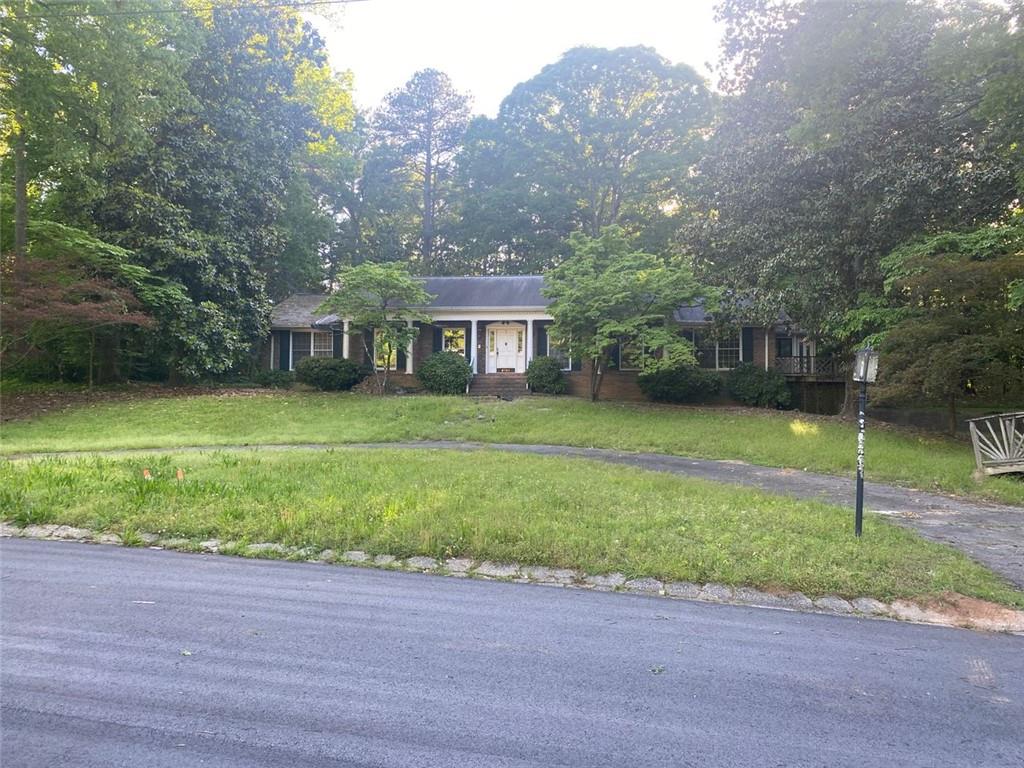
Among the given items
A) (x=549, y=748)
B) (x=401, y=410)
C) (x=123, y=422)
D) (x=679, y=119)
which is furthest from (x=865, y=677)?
(x=679, y=119)

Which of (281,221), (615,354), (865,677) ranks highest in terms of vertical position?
(281,221)

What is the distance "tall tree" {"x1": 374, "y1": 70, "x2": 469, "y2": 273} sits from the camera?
41219mm

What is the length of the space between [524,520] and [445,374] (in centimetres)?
1593

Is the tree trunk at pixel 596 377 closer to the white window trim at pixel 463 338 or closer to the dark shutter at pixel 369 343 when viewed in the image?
the white window trim at pixel 463 338

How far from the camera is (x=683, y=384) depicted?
68.0 ft

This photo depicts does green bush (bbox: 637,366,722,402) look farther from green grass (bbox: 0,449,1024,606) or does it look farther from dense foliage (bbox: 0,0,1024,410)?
green grass (bbox: 0,449,1024,606)

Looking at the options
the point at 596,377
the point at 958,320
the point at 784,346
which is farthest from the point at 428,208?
the point at 958,320

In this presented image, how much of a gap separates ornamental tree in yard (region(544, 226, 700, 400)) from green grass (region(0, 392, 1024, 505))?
185cm

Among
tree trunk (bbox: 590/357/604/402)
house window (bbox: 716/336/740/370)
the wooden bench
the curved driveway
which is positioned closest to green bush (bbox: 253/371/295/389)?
the curved driveway

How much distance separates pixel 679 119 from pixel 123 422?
30613 millimetres

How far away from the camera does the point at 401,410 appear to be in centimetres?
1844

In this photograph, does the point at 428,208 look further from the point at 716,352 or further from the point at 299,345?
the point at 716,352

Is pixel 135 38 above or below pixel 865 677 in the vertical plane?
above

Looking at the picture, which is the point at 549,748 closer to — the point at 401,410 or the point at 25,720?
the point at 25,720
